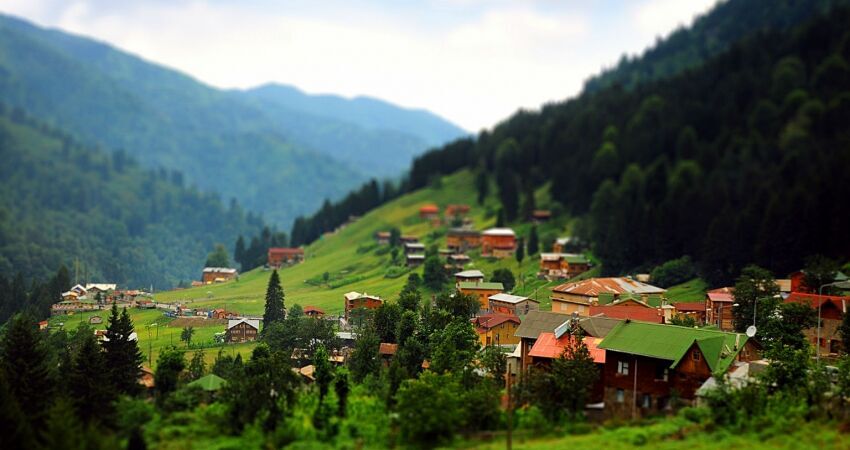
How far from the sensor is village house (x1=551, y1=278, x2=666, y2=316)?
77125 mm

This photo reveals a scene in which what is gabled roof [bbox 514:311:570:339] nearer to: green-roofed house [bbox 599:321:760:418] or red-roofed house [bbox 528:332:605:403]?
Result: red-roofed house [bbox 528:332:605:403]

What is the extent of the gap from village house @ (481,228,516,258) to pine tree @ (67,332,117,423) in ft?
241

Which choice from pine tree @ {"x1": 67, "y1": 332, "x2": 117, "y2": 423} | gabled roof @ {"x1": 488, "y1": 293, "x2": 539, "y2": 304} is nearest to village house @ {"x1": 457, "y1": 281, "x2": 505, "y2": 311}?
gabled roof @ {"x1": 488, "y1": 293, "x2": 539, "y2": 304}

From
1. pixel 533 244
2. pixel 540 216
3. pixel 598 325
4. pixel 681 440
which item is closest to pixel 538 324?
pixel 598 325

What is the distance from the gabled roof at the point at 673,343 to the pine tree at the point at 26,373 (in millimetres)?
31006

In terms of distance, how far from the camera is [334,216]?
7146 inches

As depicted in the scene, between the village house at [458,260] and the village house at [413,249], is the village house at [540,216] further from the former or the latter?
the village house at [458,260]

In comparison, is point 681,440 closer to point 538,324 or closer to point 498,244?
point 538,324

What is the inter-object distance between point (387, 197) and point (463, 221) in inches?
1836

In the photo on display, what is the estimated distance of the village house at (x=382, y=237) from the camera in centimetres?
14585

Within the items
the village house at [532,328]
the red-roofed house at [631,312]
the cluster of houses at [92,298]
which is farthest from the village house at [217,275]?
the village house at [532,328]

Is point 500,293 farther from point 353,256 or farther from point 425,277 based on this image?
point 353,256

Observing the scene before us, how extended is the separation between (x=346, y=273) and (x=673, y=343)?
7938 cm

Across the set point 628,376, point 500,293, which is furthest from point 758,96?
point 628,376
